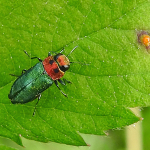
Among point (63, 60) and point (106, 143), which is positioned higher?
point (63, 60)

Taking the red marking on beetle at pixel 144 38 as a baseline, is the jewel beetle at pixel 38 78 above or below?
below

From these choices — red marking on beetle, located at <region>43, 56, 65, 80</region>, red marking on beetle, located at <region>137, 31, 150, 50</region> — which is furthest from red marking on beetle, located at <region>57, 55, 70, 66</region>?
red marking on beetle, located at <region>137, 31, 150, 50</region>

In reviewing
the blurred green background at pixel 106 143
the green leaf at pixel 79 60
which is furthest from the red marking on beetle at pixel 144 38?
the blurred green background at pixel 106 143

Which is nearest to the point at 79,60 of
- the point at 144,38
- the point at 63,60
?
the point at 63,60

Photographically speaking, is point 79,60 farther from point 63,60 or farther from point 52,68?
point 52,68

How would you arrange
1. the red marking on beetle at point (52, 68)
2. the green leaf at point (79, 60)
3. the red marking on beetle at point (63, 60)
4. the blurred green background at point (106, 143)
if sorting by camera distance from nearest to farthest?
the green leaf at point (79, 60) < the red marking on beetle at point (63, 60) < the red marking on beetle at point (52, 68) < the blurred green background at point (106, 143)

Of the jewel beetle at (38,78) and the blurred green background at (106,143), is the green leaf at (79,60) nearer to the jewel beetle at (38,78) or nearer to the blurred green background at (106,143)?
the jewel beetle at (38,78)

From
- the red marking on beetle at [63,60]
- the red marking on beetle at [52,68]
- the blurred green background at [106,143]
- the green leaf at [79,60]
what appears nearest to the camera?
the green leaf at [79,60]

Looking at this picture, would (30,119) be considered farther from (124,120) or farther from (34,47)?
(124,120)
